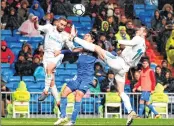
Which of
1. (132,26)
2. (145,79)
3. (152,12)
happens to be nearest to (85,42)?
(145,79)

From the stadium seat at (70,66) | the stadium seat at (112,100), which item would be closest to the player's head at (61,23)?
the stadium seat at (112,100)

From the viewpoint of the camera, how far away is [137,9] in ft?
102

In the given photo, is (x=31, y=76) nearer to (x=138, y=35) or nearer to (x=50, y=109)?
(x=50, y=109)

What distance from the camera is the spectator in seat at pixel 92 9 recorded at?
98.0 ft

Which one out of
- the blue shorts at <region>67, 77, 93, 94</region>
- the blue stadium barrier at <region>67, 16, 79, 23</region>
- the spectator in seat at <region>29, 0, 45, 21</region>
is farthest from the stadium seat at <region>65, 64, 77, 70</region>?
the blue shorts at <region>67, 77, 93, 94</region>

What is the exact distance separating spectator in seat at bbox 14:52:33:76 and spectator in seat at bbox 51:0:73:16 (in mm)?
3994

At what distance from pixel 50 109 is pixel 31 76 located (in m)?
2.48

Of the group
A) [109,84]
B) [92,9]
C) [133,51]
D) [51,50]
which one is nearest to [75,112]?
[133,51]

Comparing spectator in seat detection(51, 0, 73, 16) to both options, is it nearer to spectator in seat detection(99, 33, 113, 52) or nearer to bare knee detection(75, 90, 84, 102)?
spectator in seat detection(99, 33, 113, 52)

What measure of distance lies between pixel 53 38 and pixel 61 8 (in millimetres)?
9903

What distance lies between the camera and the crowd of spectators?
87.0 ft

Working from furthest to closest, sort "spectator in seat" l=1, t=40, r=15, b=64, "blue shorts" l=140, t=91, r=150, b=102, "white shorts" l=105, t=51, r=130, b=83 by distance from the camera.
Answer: "spectator in seat" l=1, t=40, r=15, b=64, "blue shorts" l=140, t=91, r=150, b=102, "white shorts" l=105, t=51, r=130, b=83

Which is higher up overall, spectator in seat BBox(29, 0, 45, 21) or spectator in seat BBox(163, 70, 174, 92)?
spectator in seat BBox(29, 0, 45, 21)

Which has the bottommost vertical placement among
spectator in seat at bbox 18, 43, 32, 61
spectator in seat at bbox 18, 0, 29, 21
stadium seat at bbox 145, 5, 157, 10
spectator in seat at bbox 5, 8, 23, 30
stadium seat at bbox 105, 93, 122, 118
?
stadium seat at bbox 105, 93, 122, 118
